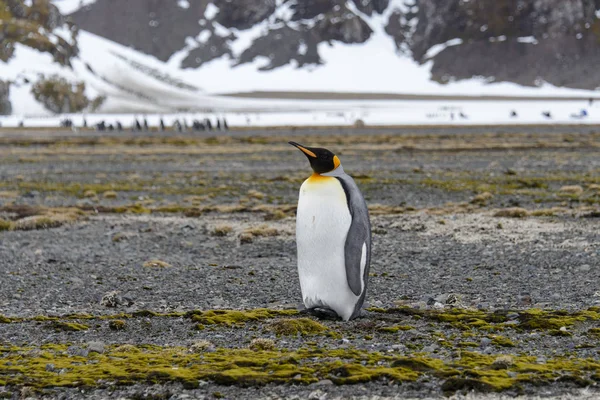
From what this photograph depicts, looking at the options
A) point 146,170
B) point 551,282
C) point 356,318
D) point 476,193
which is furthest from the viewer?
point 146,170

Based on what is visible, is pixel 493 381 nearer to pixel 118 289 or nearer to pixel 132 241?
pixel 118 289

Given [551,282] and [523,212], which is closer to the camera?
[551,282]

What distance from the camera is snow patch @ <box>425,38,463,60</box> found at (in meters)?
167

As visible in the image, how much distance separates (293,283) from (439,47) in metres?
171

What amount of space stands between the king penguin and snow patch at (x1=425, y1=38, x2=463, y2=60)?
544ft

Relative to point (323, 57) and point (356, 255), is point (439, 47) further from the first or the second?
point (356, 255)

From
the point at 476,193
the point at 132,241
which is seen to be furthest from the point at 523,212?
the point at 132,241

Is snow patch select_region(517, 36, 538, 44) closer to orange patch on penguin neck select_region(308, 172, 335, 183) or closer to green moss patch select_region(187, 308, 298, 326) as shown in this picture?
orange patch on penguin neck select_region(308, 172, 335, 183)

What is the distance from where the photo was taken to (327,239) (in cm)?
606

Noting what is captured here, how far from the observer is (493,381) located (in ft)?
14.3

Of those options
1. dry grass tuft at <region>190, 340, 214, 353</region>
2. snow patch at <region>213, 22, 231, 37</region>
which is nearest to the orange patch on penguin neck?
dry grass tuft at <region>190, 340, 214, 353</region>

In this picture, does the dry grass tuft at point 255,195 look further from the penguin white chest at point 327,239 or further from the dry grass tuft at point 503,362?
the dry grass tuft at point 503,362

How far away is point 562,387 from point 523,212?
7.91m

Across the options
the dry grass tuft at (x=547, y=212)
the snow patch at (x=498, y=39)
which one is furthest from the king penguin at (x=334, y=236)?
the snow patch at (x=498, y=39)
